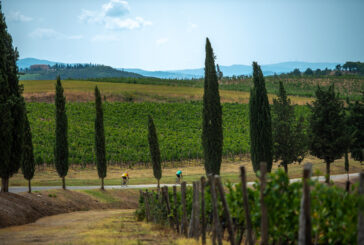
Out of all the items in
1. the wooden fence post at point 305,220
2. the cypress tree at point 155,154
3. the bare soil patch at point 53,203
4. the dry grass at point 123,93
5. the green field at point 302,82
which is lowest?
the bare soil patch at point 53,203

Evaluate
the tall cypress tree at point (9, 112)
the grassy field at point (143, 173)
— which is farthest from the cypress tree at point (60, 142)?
the tall cypress tree at point (9, 112)

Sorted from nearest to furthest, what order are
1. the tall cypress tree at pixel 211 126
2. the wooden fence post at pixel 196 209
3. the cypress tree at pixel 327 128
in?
the wooden fence post at pixel 196 209
the tall cypress tree at pixel 211 126
the cypress tree at pixel 327 128

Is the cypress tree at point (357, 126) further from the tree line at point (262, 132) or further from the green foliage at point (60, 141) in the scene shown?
the green foliage at point (60, 141)

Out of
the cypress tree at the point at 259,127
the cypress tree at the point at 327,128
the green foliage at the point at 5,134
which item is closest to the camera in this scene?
the green foliage at the point at 5,134

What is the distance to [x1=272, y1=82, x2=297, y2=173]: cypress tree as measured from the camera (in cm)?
4003

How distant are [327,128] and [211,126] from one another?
1036 centimetres

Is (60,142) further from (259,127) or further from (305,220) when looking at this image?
(305,220)

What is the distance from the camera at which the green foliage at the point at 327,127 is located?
37.5 metres

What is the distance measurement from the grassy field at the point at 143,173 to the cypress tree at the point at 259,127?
5124 mm

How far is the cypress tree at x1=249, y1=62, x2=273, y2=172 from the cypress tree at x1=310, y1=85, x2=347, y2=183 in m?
4.29

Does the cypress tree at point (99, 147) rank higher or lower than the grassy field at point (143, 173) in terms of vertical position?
higher

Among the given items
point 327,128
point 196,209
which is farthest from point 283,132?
point 196,209

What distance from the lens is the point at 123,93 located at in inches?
3907

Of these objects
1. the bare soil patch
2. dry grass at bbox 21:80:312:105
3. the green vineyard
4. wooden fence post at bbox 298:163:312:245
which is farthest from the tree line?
dry grass at bbox 21:80:312:105
